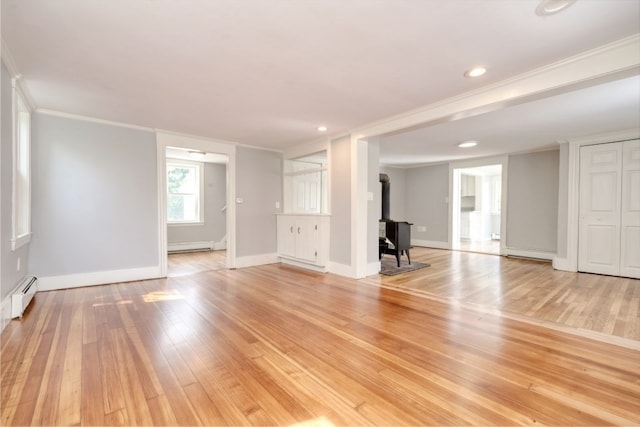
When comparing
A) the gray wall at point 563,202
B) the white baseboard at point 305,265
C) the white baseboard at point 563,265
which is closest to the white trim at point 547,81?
the white baseboard at point 305,265

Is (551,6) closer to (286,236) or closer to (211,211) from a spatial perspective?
(286,236)

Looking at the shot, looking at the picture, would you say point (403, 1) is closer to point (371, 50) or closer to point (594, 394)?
point (371, 50)

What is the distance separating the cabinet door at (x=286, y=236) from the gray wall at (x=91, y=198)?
2153 mm

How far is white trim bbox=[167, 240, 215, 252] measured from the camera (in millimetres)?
6969

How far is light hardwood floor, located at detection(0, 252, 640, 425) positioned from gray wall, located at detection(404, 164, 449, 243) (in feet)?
16.5

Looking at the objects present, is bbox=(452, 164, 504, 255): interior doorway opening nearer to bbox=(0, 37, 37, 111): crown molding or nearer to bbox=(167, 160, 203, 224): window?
bbox=(167, 160, 203, 224): window

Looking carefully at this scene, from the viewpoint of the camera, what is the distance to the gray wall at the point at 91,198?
3.68 meters

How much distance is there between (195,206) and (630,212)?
849 centimetres

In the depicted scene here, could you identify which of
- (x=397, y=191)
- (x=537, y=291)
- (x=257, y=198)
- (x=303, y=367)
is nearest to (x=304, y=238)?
(x=257, y=198)

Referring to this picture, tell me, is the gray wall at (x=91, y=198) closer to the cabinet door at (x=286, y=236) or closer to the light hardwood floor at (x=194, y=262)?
the light hardwood floor at (x=194, y=262)

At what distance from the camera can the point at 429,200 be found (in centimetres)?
809

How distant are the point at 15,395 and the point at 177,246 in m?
5.71

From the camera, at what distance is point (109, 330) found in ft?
8.24

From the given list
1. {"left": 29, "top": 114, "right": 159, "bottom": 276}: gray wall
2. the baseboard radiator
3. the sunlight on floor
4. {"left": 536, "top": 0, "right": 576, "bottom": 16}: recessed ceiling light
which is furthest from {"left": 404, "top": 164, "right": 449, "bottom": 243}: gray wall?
the baseboard radiator
